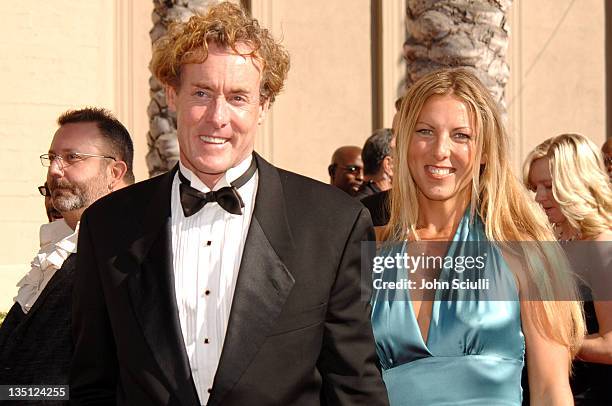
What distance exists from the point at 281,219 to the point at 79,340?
2.21ft

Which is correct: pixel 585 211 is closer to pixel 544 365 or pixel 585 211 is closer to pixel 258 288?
pixel 544 365

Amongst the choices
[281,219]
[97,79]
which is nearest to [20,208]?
[97,79]

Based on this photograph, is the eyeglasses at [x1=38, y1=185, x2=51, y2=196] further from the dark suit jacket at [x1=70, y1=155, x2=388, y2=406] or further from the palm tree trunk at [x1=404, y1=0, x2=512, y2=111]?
the palm tree trunk at [x1=404, y1=0, x2=512, y2=111]

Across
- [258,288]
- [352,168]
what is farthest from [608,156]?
[258,288]

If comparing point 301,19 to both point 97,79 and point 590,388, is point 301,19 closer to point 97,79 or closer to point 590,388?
point 97,79

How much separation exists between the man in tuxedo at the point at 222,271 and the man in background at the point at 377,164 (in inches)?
161

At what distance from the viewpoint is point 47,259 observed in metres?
3.79

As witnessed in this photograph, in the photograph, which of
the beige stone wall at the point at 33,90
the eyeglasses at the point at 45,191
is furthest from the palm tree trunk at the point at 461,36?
the beige stone wall at the point at 33,90

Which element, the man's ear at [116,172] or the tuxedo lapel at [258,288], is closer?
the tuxedo lapel at [258,288]

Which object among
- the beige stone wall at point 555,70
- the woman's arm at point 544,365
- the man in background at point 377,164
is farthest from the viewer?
the beige stone wall at point 555,70

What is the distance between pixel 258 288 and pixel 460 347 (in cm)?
89

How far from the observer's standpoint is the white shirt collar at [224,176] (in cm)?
282

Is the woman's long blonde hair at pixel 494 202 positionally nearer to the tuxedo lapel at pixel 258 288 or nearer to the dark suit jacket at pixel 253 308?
the dark suit jacket at pixel 253 308

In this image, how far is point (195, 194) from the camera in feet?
9.19
